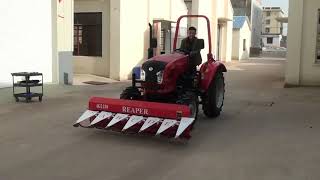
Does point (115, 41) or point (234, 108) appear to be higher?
point (115, 41)

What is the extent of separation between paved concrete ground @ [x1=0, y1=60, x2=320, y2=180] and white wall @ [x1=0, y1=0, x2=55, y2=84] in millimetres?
3513

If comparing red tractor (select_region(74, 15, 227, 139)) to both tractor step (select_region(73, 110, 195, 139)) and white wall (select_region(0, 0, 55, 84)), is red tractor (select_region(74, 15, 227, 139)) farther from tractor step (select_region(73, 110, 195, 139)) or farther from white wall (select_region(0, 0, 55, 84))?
white wall (select_region(0, 0, 55, 84))

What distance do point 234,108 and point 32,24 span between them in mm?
7317

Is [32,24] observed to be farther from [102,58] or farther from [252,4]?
[252,4]

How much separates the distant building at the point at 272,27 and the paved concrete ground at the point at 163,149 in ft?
282

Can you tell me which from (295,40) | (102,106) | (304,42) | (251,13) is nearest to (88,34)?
(295,40)

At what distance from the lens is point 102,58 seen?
20391 mm

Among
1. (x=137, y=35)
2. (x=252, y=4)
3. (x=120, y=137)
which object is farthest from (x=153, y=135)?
(x=252, y=4)

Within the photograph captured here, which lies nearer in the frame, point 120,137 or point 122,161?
point 122,161

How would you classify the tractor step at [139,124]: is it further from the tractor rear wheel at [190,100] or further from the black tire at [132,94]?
the black tire at [132,94]

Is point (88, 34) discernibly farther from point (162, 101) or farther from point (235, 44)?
point (235, 44)

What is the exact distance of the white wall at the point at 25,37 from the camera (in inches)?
567

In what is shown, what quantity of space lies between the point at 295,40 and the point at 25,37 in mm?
9190

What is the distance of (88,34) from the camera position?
21.0 m
